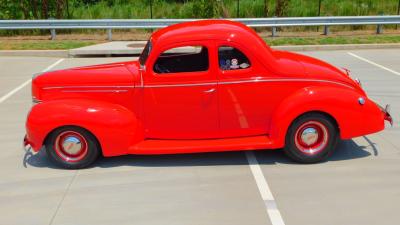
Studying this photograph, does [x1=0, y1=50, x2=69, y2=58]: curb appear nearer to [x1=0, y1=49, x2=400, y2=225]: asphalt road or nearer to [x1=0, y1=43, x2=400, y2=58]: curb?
[x1=0, y1=43, x2=400, y2=58]: curb

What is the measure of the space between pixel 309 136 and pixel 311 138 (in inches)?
1.7

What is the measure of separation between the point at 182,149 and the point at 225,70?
1072 mm

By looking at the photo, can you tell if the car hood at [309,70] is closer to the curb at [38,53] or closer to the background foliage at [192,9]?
the curb at [38,53]

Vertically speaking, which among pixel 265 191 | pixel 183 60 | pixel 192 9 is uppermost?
pixel 192 9

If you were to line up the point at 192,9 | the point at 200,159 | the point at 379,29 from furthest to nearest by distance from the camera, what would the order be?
the point at 192,9 < the point at 379,29 < the point at 200,159

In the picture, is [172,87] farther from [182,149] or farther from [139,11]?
[139,11]

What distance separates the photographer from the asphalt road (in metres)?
4.23

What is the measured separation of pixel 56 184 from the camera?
16.5 feet

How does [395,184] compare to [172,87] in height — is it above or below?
below

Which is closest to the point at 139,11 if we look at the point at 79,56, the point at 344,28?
the point at 79,56

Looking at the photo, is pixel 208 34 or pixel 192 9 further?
pixel 192 9

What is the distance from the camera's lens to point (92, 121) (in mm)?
5145

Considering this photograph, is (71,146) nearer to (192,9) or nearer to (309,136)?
(309,136)

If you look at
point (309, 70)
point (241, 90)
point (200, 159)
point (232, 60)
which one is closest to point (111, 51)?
point (200, 159)
